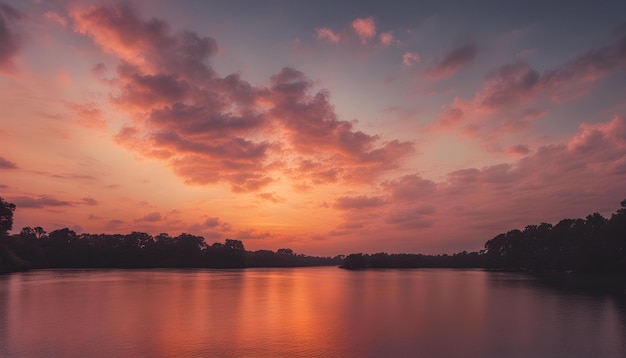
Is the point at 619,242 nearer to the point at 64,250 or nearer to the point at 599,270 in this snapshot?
the point at 599,270

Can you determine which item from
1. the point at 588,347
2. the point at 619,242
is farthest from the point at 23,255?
the point at 619,242

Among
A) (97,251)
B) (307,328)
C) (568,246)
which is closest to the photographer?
(307,328)

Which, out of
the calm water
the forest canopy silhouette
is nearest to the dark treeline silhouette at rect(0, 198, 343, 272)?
the forest canopy silhouette

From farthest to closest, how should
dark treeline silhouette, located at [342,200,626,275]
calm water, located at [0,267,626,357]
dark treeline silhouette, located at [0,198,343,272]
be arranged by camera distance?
1. dark treeline silhouette, located at [0,198,343,272]
2. dark treeline silhouette, located at [342,200,626,275]
3. calm water, located at [0,267,626,357]

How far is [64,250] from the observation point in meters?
163

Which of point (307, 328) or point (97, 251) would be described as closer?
point (307, 328)

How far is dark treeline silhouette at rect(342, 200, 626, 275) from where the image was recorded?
294 feet

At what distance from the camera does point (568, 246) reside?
12375 centimetres

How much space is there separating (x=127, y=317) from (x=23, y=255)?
14057 centimetres

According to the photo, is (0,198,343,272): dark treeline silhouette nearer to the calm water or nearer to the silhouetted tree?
the silhouetted tree

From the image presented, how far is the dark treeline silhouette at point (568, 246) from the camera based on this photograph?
8950cm

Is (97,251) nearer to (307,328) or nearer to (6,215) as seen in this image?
(6,215)

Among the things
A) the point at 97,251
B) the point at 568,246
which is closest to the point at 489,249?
the point at 568,246

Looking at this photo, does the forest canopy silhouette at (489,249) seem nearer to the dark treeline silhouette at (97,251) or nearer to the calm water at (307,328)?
the dark treeline silhouette at (97,251)
